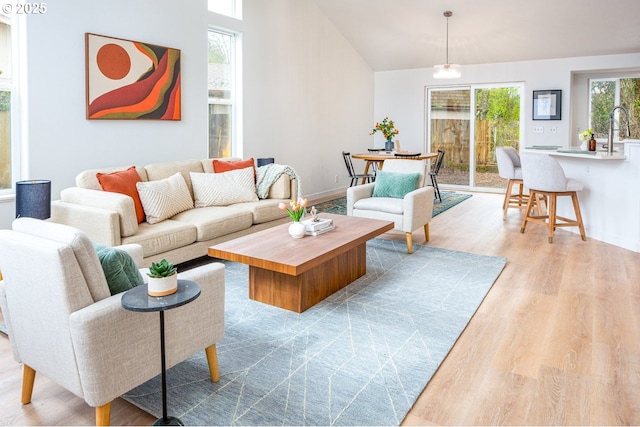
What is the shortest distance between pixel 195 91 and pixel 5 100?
2.01 metres

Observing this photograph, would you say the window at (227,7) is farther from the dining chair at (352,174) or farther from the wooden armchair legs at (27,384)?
the wooden armchair legs at (27,384)

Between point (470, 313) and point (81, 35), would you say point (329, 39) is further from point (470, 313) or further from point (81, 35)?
point (470, 313)

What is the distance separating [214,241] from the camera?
167 inches

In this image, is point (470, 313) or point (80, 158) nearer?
point (470, 313)

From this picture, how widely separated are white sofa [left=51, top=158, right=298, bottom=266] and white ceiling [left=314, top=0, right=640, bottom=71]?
4458mm

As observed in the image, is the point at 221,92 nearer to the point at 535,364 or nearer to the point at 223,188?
the point at 223,188

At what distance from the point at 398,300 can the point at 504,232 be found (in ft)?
9.37

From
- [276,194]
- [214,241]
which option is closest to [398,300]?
[214,241]

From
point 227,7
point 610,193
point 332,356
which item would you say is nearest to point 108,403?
point 332,356

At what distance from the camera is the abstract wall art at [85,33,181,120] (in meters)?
4.48

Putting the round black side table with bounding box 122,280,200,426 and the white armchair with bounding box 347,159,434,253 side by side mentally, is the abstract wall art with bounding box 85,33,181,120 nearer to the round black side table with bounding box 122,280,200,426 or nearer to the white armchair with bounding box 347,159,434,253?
the white armchair with bounding box 347,159,434,253

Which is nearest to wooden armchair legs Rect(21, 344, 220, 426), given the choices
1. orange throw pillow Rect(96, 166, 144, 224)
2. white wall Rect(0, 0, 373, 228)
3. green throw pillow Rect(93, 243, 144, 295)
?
green throw pillow Rect(93, 243, 144, 295)

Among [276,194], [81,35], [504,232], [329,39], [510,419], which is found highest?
[329,39]

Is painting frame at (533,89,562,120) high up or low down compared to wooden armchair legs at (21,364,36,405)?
up
